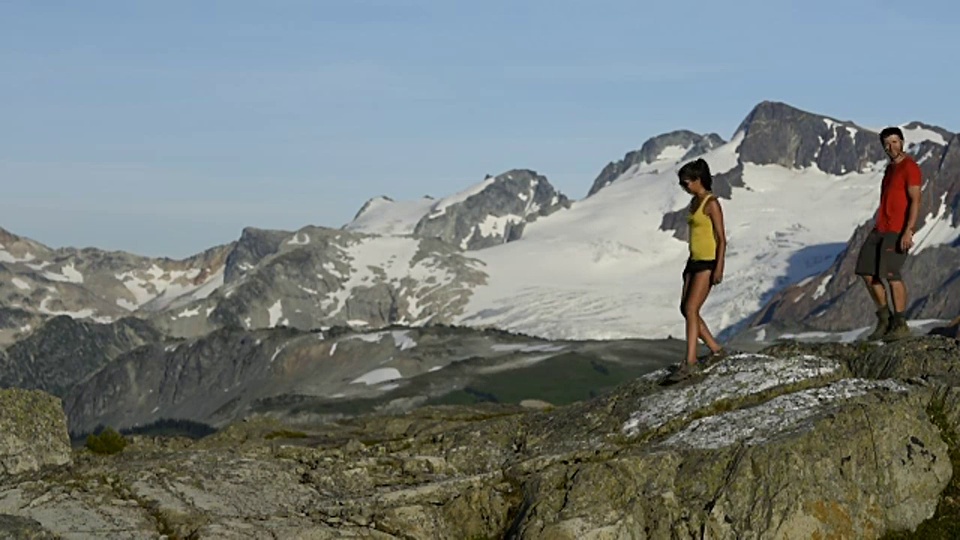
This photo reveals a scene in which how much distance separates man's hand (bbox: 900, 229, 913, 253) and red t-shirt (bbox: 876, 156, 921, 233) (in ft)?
0.63

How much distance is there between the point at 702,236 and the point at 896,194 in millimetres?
4630

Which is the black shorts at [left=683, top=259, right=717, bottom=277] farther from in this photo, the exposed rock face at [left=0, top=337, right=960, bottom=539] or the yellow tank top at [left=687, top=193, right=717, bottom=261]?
the exposed rock face at [left=0, top=337, right=960, bottom=539]

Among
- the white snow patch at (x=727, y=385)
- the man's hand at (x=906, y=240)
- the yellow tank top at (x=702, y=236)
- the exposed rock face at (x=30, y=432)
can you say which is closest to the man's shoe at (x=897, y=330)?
the man's hand at (x=906, y=240)

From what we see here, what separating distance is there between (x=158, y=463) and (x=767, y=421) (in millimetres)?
11094

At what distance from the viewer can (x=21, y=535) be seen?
2473 cm

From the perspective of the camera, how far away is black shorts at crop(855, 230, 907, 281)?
108 feet

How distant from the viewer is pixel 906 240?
1283 inches

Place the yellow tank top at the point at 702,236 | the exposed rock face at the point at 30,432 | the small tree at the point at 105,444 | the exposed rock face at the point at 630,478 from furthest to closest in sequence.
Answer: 1. the small tree at the point at 105,444
2. the yellow tank top at the point at 702,236
3. the exposed rock face at the point at 30,432
4. the exposed rock face at the point at 630,478

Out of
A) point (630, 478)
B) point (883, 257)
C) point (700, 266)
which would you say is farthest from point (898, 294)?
point (630, 478)

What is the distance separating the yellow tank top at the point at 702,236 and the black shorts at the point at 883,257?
399cm

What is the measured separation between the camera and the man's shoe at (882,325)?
3400 cm

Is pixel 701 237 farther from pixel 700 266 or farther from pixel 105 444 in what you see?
pixel 105 444

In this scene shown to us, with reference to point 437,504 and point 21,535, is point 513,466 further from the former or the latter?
point 21,535

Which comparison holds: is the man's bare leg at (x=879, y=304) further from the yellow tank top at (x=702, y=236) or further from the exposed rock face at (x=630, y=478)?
the yellow tank top at (x=702, y=236)
